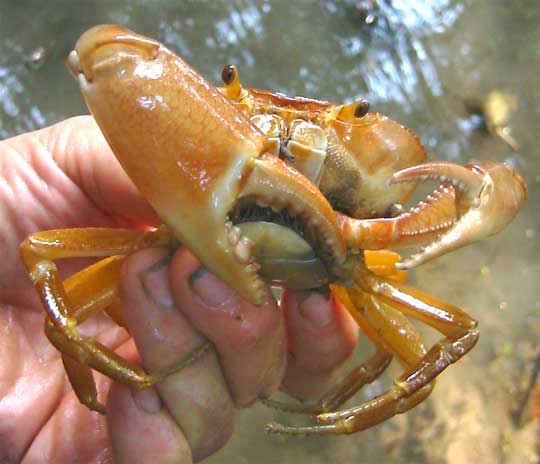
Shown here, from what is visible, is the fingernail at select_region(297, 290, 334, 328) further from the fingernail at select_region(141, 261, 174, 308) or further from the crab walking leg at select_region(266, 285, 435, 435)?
the fingernail at select_region(141, 261, 174, 308)

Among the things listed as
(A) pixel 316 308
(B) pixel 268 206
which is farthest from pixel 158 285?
(A) pixel 316 308

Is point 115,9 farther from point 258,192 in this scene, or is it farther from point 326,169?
point 258,192

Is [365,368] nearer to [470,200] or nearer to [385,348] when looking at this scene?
[385,348]

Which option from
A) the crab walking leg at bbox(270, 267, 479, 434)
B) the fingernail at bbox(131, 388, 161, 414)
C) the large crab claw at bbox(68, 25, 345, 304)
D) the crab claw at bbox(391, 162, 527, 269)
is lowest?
the crab walking leg at bbox(270, 267, 479, 434)

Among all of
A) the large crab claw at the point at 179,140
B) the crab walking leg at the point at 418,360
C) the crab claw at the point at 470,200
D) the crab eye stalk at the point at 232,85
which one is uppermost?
the large crab claw at the point at 179,140

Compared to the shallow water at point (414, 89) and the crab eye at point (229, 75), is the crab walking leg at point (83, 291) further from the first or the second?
the shallow water at point (414, 89)

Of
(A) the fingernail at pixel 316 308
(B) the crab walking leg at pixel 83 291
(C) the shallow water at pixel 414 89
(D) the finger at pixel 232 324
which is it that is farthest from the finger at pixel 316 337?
(C) the shallow water at pixel 414 89

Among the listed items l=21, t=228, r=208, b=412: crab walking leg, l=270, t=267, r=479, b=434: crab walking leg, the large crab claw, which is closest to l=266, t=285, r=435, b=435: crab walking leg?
l=270, t=267, r=479, b=434: crab walking leg

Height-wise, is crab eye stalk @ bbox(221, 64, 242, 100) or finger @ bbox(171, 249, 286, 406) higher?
crab eye stalk @ bbox(221, 64, 242, 100)
